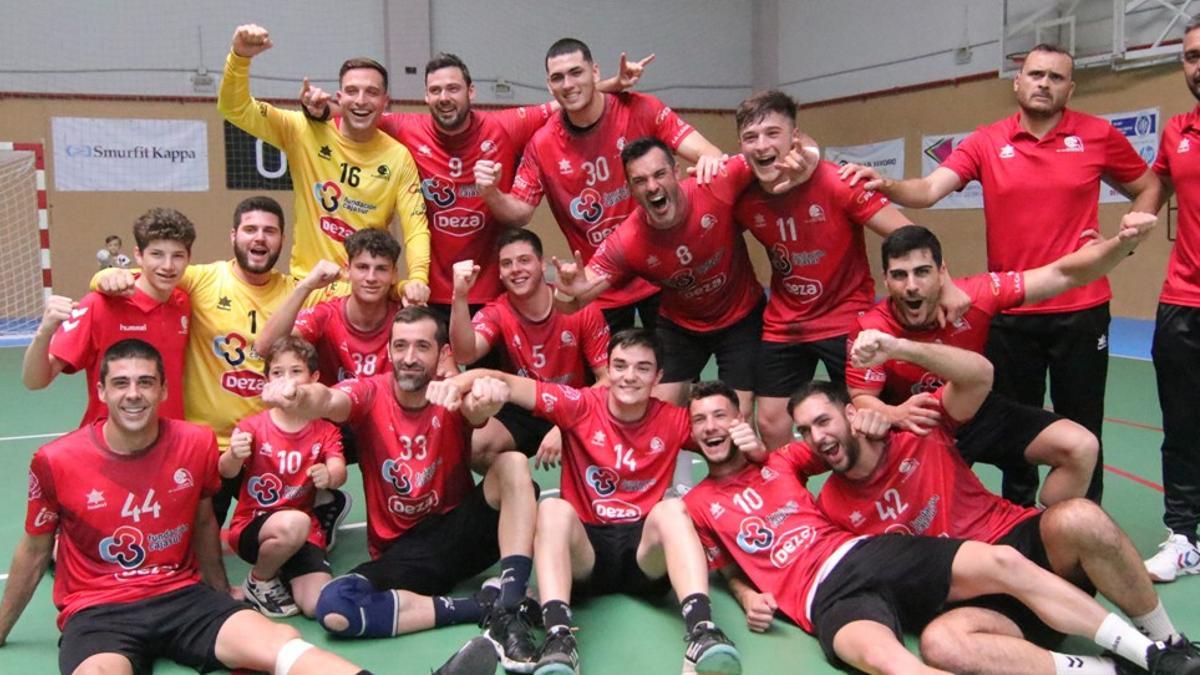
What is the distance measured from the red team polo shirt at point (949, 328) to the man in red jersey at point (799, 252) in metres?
0.58

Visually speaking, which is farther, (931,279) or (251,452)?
(251,452)

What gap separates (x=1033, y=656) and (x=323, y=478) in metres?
2.94

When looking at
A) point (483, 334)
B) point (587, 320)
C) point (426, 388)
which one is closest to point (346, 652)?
point (426, 388)

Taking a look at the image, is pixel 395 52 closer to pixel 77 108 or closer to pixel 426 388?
pixel 77 108

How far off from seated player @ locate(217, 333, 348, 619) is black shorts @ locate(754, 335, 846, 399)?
2238mm

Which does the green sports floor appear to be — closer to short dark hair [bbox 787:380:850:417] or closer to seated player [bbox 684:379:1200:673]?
seated player [bbox 684:379:1200:673]

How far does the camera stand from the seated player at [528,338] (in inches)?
201

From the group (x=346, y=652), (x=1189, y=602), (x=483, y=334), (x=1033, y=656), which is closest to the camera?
(x=1033, y=656)

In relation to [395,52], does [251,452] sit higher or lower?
lower

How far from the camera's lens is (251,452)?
A: 4445 millimetres

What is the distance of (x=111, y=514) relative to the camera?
147 inches

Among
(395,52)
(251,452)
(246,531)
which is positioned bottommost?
(246,531)

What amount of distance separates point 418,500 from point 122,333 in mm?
1615

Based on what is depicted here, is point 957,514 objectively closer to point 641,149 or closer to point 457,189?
point 641,149
